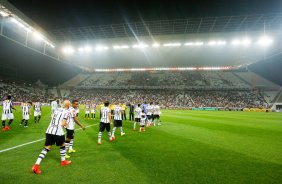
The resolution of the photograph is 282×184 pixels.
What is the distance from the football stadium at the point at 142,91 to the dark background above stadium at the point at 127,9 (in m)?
0.15

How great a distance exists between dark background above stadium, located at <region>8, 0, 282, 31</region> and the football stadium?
15cm

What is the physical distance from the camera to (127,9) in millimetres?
21766

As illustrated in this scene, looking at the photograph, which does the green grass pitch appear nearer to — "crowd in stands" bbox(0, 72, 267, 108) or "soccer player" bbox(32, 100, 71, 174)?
"soccer player" bbox(32, 100, 71, 174)

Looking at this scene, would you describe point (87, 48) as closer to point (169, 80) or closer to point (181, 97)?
point (181, 97)

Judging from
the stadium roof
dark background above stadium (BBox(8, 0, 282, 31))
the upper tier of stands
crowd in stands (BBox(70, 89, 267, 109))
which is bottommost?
crowd in stands (BBox(70, 89, 267, 109))

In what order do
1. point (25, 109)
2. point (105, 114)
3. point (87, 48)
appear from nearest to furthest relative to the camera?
point (105, 114), point (25, 109), point (87, 48)

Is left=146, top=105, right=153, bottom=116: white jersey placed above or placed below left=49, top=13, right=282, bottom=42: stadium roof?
below

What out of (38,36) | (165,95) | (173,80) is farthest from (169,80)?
(38,36)

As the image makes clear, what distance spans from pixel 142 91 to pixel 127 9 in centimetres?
4243

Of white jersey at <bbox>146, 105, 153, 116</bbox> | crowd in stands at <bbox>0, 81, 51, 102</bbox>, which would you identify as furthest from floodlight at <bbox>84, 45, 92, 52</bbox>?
white jersey at <bbox>146, 105, 153, 116</bbox>

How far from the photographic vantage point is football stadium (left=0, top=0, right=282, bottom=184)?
Result: 6.31 m

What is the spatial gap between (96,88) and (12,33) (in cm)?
3783

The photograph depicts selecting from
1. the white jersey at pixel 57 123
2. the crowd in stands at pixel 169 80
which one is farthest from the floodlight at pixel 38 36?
the crowd in stands at pixel 169 80

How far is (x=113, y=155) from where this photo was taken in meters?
7.71
